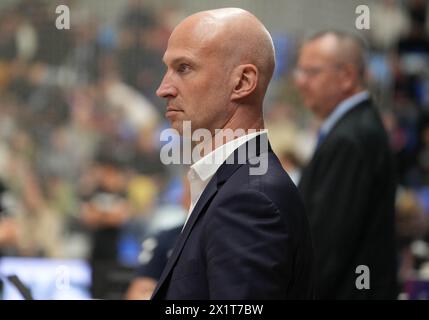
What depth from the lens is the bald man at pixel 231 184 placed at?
212cm

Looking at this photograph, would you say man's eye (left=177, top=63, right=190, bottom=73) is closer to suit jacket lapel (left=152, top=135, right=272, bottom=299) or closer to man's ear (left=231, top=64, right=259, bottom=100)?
man's ear (left=231, top=64, right=259, bottom=100)

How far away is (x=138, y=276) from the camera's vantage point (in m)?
3.84

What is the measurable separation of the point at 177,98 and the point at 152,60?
5.14 meters

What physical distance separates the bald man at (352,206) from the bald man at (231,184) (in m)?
1.56

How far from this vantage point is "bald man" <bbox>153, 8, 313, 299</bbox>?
6.95 feet

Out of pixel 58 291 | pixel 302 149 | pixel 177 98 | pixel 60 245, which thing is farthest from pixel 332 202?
pixel 60 245

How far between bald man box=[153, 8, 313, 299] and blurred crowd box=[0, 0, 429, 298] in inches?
186

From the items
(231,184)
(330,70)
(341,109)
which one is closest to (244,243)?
(231,184)

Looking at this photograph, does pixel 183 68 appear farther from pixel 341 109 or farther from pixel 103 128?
pixel 103 128

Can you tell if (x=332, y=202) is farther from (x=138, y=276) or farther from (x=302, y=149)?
(x=302, y=149)

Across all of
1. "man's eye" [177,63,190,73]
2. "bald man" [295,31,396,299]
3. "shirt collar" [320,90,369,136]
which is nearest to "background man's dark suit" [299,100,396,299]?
"bald man" [295,31,396,299]

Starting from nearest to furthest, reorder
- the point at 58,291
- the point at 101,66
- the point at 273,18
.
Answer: the point at 58,291, the point at 273,18, the point at 101,66

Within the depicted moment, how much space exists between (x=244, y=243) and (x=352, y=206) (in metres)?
1.96

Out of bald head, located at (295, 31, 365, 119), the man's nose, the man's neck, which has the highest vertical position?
bald head, located at (295, 31, 365, 119)
